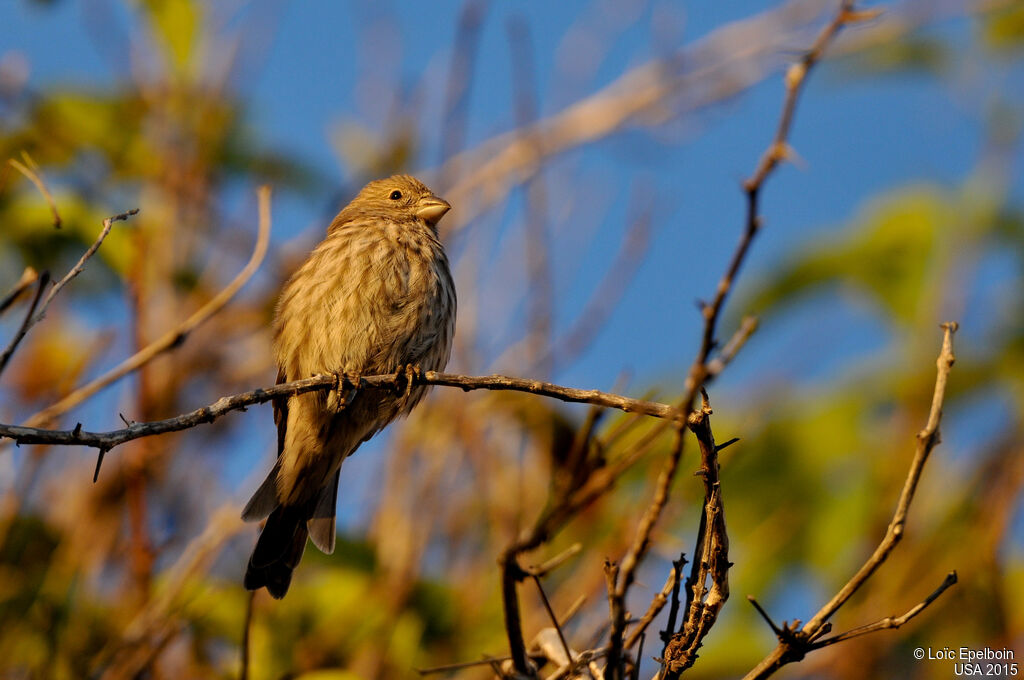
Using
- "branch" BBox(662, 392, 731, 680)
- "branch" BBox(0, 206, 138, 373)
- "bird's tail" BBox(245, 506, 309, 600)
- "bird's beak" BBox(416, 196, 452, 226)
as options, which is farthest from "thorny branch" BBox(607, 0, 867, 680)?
"bird's beak" BBox(416, 196, 452, 226)

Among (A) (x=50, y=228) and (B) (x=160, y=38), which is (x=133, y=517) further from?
(B) (x=160, y=38)

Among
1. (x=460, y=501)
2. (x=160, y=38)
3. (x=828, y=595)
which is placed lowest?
(x=828, y=595)

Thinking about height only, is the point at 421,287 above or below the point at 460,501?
above

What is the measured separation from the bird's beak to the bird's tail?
1.72m

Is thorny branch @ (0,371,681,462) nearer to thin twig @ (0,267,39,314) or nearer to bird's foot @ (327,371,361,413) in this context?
thin twig @ (0,267,39,314)

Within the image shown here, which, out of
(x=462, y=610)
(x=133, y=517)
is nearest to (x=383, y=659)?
(x=462, y=610)

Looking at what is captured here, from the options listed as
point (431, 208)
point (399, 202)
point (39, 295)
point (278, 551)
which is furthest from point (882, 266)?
point (39, 295)

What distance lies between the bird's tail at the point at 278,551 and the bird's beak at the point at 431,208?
1719mm

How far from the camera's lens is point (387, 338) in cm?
469

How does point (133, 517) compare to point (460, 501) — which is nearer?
point (133, 517)

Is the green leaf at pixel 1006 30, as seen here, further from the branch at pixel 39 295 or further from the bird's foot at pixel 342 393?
the branch at pixel 39 295

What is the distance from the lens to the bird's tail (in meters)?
4.07

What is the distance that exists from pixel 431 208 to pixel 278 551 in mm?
2036

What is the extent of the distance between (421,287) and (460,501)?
1.01m
